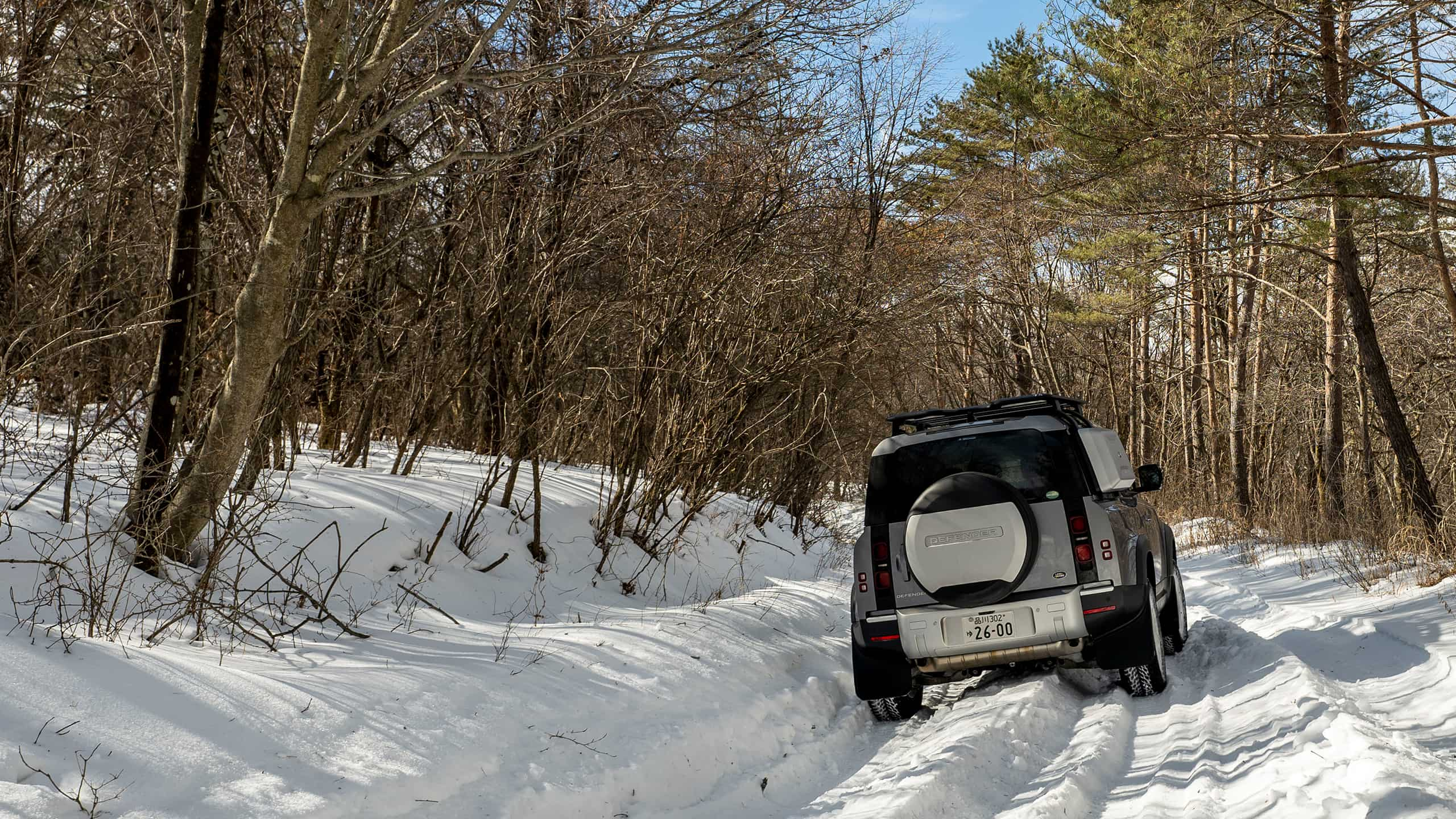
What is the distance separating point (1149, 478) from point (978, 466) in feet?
5.86

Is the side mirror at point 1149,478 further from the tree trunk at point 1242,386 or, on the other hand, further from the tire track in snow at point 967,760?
the tree trunk at point 1242,386

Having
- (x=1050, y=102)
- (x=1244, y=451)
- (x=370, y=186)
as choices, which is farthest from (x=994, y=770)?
(x=1244, y=451)

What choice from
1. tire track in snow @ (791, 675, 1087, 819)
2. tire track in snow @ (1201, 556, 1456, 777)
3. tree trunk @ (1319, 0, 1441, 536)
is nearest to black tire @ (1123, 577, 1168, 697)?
tire track in snow @ (791, 675, 1087, 819)

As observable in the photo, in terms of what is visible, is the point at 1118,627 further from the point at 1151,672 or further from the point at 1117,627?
the point at 1151,672

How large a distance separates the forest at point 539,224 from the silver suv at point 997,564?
3.46m

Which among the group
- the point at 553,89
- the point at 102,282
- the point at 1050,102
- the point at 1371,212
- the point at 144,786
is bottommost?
the point at 144,786

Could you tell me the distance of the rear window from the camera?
643cm

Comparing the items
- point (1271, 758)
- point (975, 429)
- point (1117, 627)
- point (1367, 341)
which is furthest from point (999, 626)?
point (1367, 341)

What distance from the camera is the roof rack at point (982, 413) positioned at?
22.6 ft

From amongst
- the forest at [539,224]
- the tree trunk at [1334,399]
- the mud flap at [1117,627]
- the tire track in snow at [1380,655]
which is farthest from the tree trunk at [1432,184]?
the mud flap at [1117,627]

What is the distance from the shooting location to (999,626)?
638cm

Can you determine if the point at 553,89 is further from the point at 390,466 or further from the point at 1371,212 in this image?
the point at 1371,212

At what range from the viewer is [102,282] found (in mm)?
10023

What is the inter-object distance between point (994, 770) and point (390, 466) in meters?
8.27
